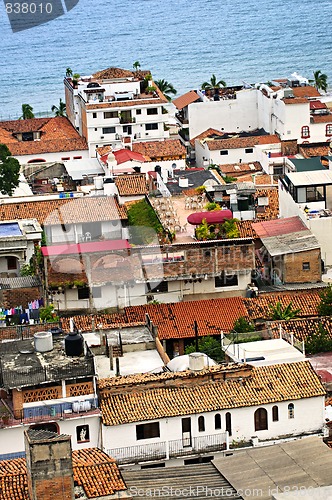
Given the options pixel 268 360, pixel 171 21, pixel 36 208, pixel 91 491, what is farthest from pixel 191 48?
pixel 91 491

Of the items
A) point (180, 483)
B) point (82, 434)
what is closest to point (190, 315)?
point (82, 434)

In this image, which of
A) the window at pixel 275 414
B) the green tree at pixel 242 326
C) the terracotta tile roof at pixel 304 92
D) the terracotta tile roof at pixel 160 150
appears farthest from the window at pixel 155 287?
the terracotta tile roof at pixel 304 92

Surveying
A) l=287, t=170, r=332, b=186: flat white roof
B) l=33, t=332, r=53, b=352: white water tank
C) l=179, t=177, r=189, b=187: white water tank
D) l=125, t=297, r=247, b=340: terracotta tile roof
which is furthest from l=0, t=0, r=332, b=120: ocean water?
l=33, t=332, r=53, b=352: white water tank

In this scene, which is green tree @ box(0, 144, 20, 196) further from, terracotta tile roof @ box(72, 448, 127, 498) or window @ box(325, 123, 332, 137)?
terracotta tile roof @ box(72, 448, 127, 498)

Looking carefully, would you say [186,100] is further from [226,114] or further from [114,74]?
[114,74]

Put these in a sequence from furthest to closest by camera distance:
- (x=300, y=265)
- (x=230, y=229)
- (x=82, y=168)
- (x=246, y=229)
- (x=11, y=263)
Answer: (x=82, y=168), (x=11, y=263), (x=246, y=229), (x=300, y=265), (x=230, y=229)

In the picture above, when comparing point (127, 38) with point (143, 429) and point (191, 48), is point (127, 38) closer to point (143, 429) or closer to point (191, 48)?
point (191, 48)

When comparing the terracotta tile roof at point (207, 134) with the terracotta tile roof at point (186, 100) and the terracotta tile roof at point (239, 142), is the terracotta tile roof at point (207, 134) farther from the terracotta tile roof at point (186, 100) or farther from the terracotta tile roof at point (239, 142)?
the terracotta tile roof at point (239, 142)
